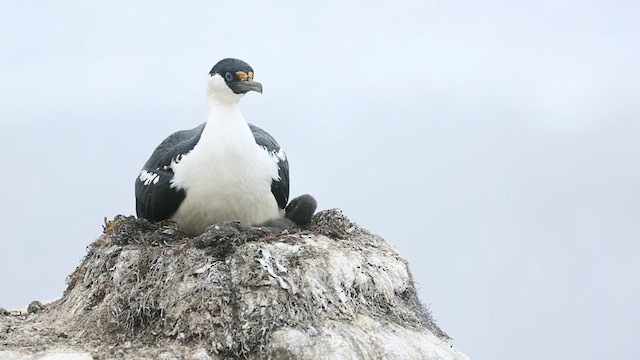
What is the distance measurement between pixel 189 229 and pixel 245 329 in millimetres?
2199

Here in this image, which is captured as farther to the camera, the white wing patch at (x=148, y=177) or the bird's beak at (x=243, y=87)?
the white wing patch at (x=148, y=177)

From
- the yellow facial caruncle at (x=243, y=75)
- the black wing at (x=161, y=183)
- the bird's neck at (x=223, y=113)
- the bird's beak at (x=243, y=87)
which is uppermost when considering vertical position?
the yellow facial caruncle at (x=243, y=75)

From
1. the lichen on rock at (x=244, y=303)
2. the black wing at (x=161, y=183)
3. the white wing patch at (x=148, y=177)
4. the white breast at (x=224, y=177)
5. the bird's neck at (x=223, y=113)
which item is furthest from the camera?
the white wing patch at (x=148, y=177)

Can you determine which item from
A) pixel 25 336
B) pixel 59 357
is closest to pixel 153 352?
pixel 59 357

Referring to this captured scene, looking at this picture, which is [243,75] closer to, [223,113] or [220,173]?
[223,113]

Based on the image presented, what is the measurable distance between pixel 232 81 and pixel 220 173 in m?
1.05

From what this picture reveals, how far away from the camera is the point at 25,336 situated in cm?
981

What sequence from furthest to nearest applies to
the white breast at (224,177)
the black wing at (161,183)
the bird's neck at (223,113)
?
the black wing at (161,183) → the bird's neck at (223,113) → the white breast at (224,177)

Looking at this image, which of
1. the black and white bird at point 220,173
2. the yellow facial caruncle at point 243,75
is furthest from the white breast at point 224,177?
the yellow facial caruncle at point 243,75

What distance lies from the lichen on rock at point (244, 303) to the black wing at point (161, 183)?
1.49ft

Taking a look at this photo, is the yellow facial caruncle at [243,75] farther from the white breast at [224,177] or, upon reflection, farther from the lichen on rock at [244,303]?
the lichen on rock at [244,303]

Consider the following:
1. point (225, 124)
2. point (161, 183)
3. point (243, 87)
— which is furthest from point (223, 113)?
point (161, 183)

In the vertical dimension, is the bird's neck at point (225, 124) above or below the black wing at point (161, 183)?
above

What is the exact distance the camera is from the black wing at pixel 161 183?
10797 millimetres
